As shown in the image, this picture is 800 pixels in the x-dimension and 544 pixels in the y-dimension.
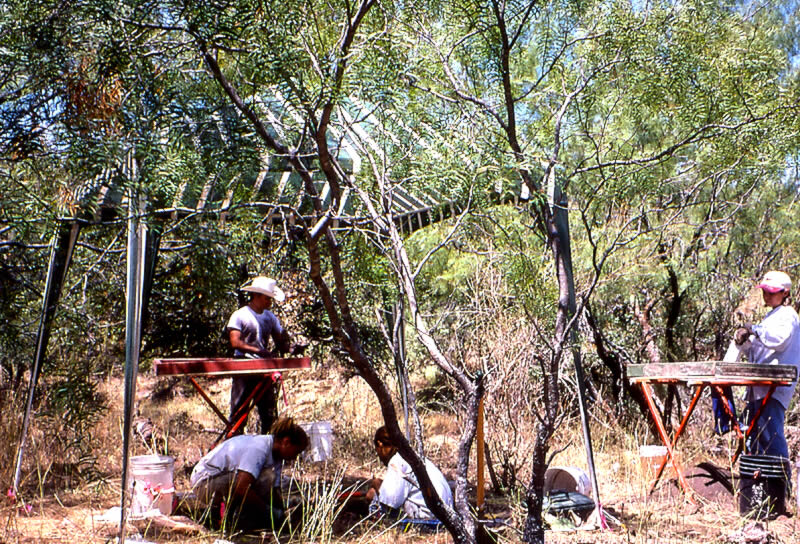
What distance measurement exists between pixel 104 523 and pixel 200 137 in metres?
2.43

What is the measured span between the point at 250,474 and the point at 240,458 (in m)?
0.13

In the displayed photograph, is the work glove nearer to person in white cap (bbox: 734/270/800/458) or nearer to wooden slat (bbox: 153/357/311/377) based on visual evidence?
person in white cap (bbox: 734/270/800/458)

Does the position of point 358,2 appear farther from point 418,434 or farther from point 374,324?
point 374,324

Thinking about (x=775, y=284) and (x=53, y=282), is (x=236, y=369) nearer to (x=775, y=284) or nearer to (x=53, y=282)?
(x=53, y=282)

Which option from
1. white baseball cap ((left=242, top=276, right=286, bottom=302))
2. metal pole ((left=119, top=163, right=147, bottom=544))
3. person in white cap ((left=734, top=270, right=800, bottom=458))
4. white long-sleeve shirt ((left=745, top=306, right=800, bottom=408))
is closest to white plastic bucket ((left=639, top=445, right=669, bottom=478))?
person in white cap ((left=734, top=270, right=800, bottom=458))

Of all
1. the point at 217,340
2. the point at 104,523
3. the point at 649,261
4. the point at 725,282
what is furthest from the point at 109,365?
the point at 725,282

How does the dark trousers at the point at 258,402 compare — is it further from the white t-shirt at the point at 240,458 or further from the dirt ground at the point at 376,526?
the white t-shirt at the point at 240,458

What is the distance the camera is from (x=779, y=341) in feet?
18.0

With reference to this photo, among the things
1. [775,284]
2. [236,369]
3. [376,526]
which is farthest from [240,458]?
[775,284]

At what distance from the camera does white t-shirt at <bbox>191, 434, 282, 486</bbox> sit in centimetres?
487

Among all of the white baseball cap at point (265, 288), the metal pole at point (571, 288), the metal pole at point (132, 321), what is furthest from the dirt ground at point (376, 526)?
the white baseball cap at point (265, 288)

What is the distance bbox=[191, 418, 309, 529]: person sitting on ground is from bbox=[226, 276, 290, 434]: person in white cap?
1.05 meters

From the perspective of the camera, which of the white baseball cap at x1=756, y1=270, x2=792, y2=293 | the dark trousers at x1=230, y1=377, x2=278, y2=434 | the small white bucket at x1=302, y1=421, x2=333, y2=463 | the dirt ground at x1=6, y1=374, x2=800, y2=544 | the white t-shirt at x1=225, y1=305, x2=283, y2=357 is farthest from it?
the small white bucket at x1=302, y1=421, x2=333, y2=463

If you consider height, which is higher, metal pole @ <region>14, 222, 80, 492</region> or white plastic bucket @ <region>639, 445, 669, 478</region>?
metal pole @ <region>14, 222, 80, 492</region>
